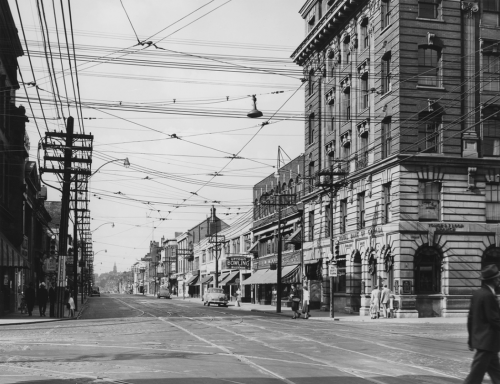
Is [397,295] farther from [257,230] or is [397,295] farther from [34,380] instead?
[257,230]

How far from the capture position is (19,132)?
50.0 metres

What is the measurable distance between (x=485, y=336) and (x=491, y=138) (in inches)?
1319

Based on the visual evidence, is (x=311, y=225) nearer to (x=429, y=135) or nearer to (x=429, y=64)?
(x=429, y=135)

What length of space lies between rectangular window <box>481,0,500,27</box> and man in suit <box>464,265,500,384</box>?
34.8 metres

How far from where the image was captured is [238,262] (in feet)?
235

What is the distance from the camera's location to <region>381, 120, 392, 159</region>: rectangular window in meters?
42.0

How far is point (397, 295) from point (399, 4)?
16293 millimetres

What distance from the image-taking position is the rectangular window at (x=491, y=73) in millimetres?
41656

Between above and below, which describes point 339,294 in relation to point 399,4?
below

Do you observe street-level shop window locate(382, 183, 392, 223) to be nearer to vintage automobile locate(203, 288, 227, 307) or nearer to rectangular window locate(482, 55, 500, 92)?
rectangular window locate(482, 55, 500, 92)

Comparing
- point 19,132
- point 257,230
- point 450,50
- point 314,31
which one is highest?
point 314,31

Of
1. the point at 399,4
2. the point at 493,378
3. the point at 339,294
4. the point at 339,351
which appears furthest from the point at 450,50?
the point at 493,378

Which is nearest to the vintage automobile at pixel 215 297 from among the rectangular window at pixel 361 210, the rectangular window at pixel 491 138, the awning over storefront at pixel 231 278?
the awning over storefront at pixel 231 278

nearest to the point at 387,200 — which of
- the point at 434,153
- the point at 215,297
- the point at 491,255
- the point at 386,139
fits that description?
the point at 386,139
